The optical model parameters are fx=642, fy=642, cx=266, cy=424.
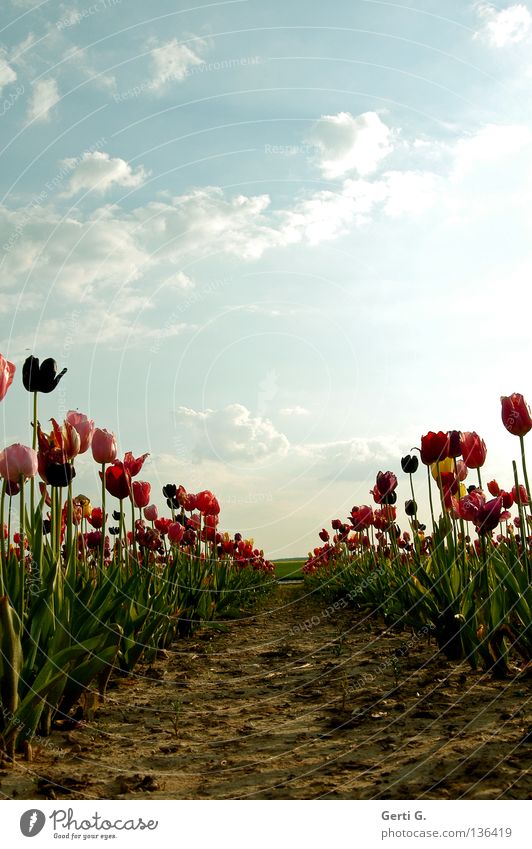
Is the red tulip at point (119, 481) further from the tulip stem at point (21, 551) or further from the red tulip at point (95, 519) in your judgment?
the red tulip at point (95, 519)

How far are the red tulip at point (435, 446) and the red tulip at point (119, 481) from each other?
259 cm

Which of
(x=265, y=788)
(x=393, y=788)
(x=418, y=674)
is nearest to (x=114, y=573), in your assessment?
(x=418, y=674)

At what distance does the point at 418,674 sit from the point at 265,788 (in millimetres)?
2343

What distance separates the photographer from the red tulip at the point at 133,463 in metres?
5.71

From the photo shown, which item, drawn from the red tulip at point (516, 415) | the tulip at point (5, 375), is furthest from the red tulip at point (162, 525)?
the tulip at point (5, 375)

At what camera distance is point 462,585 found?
5.05 meters

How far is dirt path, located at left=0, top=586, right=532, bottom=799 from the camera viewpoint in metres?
2.72

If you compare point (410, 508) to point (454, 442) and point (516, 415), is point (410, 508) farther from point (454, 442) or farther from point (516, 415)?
point (516, 415)

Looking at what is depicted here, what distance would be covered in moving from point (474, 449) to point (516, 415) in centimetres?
105

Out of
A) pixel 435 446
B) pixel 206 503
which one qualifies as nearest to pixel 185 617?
pixel 206 503

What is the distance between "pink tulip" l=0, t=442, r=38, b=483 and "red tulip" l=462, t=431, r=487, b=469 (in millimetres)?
3699

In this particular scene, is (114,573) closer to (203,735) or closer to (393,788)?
(203,735)

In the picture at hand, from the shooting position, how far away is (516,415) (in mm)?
4672
